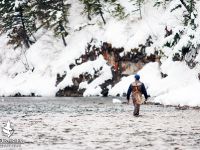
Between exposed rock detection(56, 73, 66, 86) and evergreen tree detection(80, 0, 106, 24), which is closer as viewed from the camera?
exposed rock detection(56, 73, 66, 86)

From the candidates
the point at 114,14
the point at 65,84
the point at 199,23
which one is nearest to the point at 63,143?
the point at 199,23

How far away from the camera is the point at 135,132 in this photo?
1550cm

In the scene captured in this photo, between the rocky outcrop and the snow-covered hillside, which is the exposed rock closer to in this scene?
the rocky outcrop

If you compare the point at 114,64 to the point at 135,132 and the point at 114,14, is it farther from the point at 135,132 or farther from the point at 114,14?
the point at 135,132

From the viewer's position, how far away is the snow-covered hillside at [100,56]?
135 feet

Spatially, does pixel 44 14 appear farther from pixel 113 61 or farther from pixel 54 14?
pixel 113 61

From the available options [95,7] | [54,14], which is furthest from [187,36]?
[54,14]

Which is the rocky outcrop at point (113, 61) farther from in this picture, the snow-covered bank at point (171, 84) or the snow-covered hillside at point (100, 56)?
the snow-covered bank at point (171, 84)

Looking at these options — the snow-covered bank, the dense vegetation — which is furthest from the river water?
the dense vegetation

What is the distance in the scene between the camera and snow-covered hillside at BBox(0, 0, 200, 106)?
41.1 metres

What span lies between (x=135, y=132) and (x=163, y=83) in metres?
27.2

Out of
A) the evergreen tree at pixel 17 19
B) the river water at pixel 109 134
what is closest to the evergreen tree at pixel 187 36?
the river water at pixel 109 134

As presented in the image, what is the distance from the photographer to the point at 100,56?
53469mm

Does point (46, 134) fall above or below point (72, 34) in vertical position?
below
